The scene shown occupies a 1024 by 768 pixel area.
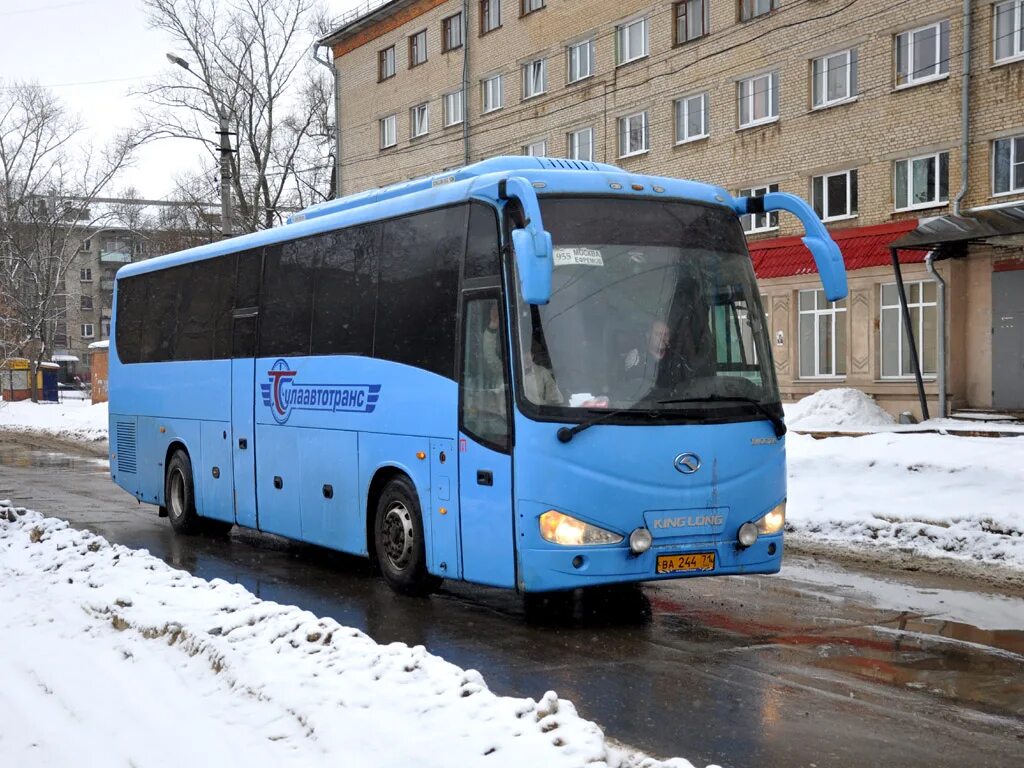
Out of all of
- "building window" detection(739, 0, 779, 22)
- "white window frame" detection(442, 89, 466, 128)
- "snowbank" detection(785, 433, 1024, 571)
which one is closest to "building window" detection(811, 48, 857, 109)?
"building window" detection(739, 0, 779, 22)

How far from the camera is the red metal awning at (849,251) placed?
27594 mm

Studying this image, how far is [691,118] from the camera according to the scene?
3384 cm

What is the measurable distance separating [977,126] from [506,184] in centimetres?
2082

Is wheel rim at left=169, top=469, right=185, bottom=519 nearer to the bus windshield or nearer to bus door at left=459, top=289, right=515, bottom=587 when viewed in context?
bus door at left=459, top=289, right=515, bottom=587

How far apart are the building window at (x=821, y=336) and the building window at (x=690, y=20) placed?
802cm

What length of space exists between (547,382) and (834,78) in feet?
79.0

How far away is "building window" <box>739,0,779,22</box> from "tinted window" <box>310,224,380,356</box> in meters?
22.9

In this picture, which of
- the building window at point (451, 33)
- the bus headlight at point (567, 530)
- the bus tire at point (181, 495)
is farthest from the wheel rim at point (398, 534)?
the building window at point (451, 33)

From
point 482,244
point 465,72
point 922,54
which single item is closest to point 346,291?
point 482,244

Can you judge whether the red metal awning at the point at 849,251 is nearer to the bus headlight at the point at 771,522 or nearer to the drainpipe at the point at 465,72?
the drainpipe at the point at 465,72

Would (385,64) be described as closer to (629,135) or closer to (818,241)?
(629,135)

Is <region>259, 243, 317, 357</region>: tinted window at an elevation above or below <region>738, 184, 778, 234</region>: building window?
below

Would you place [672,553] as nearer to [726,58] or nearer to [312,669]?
[312,669]

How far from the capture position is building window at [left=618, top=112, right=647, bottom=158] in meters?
35.2
